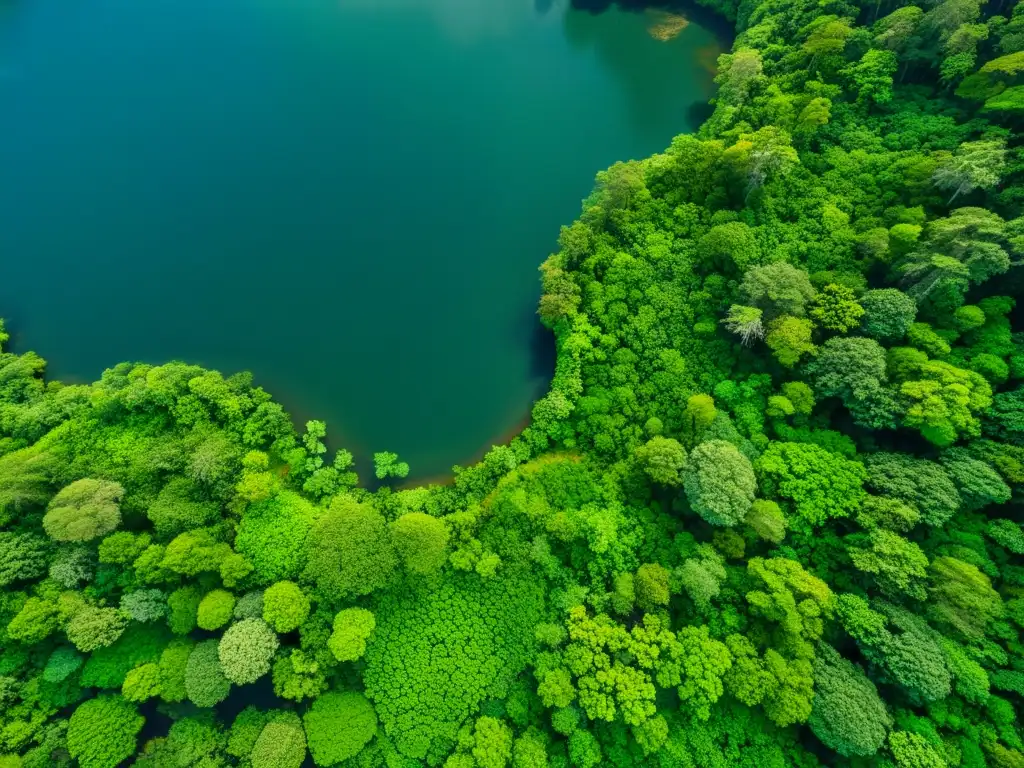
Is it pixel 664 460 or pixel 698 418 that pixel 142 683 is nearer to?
pixel 664 460

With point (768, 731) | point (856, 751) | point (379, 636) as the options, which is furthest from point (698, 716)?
point (379, 636)

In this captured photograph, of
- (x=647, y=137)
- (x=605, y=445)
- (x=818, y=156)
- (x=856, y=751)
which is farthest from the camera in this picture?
(x=647, y=137)

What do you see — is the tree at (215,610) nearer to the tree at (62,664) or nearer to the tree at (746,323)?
the tree at (62,664)

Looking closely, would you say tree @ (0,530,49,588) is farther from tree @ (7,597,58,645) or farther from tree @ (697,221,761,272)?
tree @ (697,221,761,272)

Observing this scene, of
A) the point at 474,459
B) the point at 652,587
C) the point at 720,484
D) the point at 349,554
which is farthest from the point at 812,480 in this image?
the point at 349,554

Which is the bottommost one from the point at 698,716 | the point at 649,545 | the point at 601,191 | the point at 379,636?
the point at 698,716

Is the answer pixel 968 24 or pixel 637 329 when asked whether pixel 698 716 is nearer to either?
pixel 637 329
